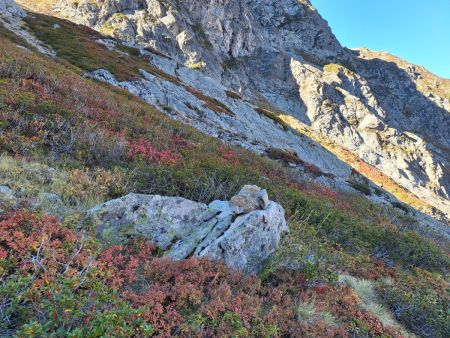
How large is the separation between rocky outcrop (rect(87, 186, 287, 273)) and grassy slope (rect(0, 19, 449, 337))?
46 cm

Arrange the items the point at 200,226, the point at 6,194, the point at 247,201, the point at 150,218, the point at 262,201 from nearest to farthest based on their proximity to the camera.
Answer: the point at 6,194 < the point at 150,218 < the point at 200,226 < the point at 247,201 < the point at 262,201

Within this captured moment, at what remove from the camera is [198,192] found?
979cm

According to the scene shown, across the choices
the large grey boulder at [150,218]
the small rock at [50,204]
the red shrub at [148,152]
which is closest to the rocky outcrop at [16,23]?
the red shrub at [148,152]

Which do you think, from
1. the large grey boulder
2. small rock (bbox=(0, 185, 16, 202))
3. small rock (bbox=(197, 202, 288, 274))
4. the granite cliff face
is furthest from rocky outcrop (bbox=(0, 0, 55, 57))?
small rock (bbox=(197, 202, 288, 274))

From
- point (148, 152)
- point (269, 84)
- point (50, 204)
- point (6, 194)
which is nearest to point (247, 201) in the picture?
point (50, 204)

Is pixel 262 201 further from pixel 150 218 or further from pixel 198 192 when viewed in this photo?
pixel 198 192

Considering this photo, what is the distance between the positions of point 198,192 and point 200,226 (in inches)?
123

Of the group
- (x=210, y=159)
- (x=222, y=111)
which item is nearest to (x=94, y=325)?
(x=210, y=159)

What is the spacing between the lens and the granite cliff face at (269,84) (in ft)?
133

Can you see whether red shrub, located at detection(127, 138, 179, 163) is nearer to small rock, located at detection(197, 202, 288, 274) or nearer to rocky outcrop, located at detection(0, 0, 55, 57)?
small rock, located at detection(197, 202, 288, 274)

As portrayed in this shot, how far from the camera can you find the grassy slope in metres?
5.35

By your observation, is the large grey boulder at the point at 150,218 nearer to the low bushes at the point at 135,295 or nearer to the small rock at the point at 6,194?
the low bushes at the point at 135,295

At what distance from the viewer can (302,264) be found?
6492 millimetres

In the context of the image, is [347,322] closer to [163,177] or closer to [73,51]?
[163,177]
